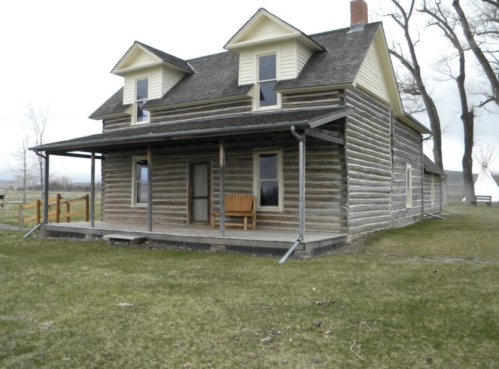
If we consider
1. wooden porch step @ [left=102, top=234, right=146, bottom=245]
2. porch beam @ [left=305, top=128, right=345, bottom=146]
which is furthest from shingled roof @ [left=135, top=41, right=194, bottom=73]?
porch beam @ [left=305, top=128, right=345, bottom=146]

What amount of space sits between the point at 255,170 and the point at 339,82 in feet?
11.0

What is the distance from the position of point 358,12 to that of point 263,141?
228 inches

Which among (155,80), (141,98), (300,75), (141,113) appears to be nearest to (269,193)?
(300,75)

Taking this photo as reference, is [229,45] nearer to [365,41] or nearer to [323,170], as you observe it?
[365,41]

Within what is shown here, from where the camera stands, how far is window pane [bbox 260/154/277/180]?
12.7 metres

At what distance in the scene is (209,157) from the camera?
1404cm

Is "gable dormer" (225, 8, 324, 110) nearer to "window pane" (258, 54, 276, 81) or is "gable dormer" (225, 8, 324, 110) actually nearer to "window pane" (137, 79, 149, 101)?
"window pane" (258, 54, 276, 81)

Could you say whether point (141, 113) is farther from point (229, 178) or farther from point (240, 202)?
point (240, 202)

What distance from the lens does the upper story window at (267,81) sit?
13.2 metres

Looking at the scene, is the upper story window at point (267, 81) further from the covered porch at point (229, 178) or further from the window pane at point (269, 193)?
the window pane at point (269, 193)

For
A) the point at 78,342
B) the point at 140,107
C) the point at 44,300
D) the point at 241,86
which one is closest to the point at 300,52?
the point at 241,86

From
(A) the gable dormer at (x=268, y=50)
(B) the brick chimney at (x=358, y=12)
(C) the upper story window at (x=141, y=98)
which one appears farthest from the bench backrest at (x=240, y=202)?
(B) the brick chimney at (x=358, y=12)

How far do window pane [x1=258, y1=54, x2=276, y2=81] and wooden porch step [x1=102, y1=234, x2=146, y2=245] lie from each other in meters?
5.86

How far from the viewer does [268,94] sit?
1324cm
